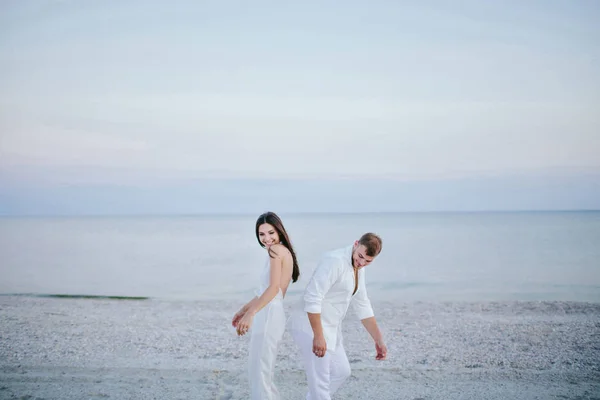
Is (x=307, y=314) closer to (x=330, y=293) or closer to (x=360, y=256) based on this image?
(x=330, y=293)

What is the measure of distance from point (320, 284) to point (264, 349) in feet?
2.37

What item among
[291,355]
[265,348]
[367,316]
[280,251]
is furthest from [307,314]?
[291,355]

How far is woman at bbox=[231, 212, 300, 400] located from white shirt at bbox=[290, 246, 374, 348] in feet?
0.63

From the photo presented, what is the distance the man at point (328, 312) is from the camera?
3.83 meters

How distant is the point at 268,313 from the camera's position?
404 centimetres

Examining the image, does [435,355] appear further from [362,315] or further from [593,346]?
[362,315]

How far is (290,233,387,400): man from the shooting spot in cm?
383

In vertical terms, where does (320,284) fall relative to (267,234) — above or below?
below

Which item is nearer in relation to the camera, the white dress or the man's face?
the man's face

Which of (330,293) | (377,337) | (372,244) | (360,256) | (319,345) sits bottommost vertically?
(377,337)

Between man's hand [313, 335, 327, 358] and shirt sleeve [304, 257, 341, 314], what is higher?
shirt sleeve [304, 257, 341, 314]

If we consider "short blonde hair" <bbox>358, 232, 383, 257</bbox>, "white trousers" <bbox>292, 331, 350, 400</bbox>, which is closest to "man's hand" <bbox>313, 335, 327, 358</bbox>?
"white trousers" <bbox>292, 331, 350, 400</bbox>

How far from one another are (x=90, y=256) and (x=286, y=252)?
31.3 metres

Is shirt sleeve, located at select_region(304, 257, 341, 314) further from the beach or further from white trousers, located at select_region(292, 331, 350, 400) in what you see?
the beach
